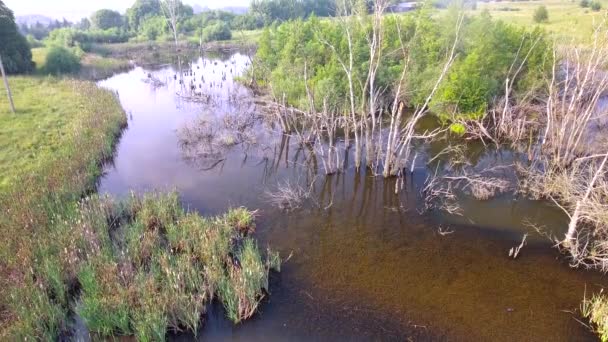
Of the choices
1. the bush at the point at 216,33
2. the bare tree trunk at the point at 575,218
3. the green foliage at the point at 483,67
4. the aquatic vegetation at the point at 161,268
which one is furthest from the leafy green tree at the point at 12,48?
the bare tree trunk at the point at 575,218

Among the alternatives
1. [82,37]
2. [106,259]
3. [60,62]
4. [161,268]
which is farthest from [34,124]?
[82,37]

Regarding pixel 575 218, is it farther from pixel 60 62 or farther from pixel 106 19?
pixel 106 19

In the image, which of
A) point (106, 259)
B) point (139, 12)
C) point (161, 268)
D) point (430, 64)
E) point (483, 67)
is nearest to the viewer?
point (106, 259)

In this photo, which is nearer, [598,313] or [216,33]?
[598,313]

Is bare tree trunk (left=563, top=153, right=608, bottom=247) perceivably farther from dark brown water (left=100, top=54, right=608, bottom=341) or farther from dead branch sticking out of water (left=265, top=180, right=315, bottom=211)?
dead branch sticking out of water (left=265, top=180, right=315, bottom=211)

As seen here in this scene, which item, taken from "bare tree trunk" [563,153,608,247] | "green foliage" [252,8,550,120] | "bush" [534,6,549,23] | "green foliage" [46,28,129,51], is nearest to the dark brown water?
"bare tree trunk" [563,153,608,247]

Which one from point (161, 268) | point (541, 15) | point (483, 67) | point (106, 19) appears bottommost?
point (161, 268)

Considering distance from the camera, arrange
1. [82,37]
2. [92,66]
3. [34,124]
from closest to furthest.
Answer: [34,124] < [92,66] < [82,37]
